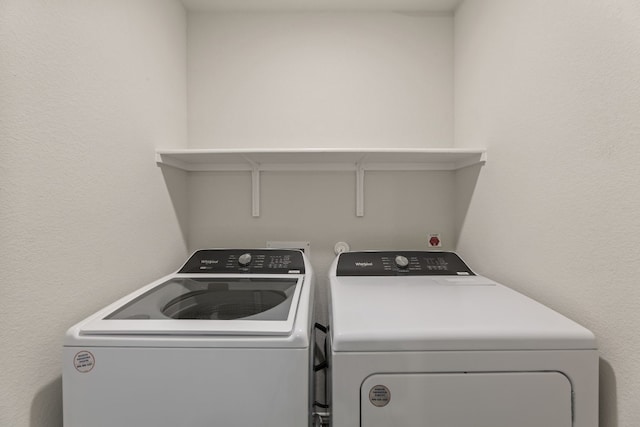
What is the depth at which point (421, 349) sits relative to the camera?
2.84 feet

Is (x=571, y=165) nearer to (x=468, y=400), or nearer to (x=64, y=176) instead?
(x=468, y=400)

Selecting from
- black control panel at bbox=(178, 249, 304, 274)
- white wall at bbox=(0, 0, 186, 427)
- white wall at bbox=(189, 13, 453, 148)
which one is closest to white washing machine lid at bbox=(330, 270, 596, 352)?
black control panel at bbox=(178, 249, 304, 274)

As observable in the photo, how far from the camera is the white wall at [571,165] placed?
0.83 meters

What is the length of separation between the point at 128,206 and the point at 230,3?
130cm

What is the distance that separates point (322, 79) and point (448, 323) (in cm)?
153

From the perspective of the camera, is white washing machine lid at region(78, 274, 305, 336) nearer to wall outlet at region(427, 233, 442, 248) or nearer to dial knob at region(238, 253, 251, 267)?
dial knob at region(238, 253, 251, 267)

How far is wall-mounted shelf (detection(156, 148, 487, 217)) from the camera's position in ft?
5.14

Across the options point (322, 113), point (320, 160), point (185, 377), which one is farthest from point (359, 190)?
point (185, 377)

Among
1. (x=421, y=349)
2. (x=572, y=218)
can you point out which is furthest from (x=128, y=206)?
(x=572, y=218)

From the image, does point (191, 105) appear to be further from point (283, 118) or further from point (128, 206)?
→ point (128, 206)

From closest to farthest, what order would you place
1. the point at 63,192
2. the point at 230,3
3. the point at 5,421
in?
the point at 5,421
the point at 63,192
the point at 230,3

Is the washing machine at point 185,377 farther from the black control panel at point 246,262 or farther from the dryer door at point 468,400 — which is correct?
the black control panel at point 246,262

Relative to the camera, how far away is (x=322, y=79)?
6.30 feet

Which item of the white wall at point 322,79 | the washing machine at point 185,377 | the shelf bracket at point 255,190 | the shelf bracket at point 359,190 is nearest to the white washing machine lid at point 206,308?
the washing machine at point 185,377
